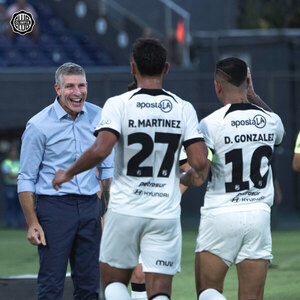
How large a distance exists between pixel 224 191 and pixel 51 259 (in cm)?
137

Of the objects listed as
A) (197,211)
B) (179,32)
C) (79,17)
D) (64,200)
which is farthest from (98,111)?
(79,17)

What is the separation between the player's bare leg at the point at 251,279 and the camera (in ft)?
17.3

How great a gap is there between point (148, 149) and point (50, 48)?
1728 cm

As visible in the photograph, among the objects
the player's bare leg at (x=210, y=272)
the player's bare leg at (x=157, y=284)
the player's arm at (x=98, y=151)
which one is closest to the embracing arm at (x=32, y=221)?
the player's arm at (x=98, y=151)

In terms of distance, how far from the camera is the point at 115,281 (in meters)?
5.04

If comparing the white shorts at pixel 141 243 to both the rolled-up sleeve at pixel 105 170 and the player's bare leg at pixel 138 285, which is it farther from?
the player's bare leg at pixel 138 285

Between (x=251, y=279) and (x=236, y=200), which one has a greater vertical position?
(x=236, y=200)

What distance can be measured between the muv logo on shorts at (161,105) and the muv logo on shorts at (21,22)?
54.0ft

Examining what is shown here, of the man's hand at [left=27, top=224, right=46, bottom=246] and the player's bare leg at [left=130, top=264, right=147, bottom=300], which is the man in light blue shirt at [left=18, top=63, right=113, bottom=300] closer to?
the man's hand at [left=27, top=224, right=46, bottom=246]

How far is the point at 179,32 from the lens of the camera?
819 inches

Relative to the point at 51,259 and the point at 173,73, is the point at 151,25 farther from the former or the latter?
the point at 51,259

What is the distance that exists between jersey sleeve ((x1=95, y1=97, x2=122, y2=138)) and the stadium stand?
633 inches

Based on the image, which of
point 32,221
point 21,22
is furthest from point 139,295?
point 21,22

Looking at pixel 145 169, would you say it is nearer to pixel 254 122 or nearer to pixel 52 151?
pixel 254 122
